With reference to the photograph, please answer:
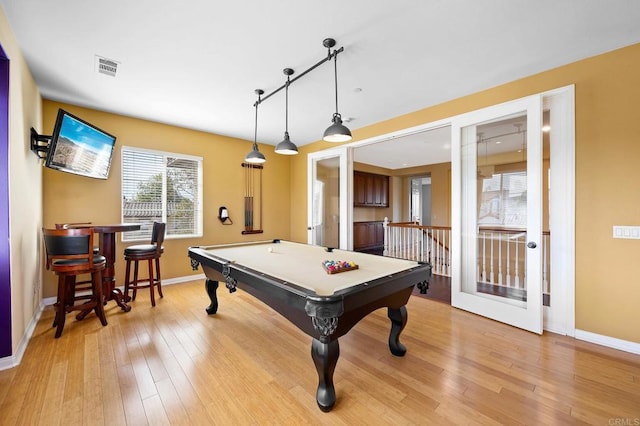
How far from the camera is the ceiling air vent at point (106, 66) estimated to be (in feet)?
8.28

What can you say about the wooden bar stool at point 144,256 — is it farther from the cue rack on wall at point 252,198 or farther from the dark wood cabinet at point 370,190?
the dark wood cabinet at point 370,190

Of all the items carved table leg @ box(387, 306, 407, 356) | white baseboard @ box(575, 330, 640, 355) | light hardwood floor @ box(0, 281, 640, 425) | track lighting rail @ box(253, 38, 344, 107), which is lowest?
light hardwood floor @ box(0, 281, 640, 425)

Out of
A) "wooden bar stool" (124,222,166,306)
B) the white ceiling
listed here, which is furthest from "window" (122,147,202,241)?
the white ceiling

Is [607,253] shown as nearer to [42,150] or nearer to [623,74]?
[623,74]

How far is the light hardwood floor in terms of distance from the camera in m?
1.58

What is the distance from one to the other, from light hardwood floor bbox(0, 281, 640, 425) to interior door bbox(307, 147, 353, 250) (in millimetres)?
2242

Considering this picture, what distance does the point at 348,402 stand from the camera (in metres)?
1.69

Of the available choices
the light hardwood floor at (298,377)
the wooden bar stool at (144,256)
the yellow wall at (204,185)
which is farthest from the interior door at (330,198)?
the wooden bar stool at (144,256)

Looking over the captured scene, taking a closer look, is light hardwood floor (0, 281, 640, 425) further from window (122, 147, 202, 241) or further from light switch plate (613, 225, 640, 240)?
window (122, 147, 202, 241)

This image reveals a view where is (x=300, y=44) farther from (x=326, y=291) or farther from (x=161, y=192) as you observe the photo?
(x=161, y=192)

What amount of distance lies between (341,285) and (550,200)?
2574 millimetres

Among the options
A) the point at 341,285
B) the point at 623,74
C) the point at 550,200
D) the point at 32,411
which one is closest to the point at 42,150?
the point at 32,411

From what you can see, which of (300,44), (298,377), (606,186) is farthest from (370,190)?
(298,377)

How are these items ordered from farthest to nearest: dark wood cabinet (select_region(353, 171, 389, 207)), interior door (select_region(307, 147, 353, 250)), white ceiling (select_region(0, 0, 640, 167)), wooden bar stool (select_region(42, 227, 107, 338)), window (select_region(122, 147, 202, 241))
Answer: dark wood cabinet (select_region(353, 171, 389, 207))
interior door (select_region(307, 147, 353, 250))
window (select_region(122, 147, 202, 241))
wooden bar stool (select_region(42, 227, 107, 338))
white ceiling (select_region(0, 0, 640, 167))
